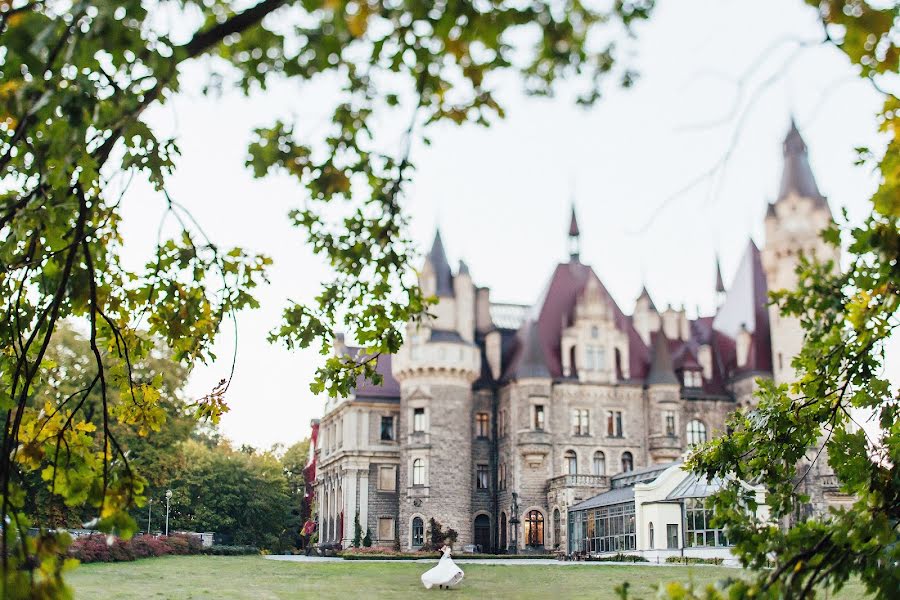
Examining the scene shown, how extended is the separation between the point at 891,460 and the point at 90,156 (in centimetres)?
511

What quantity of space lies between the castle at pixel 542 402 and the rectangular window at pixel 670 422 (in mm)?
50

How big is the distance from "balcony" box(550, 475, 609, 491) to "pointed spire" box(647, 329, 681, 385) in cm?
541

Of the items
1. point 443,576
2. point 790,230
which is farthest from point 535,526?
point 443,576

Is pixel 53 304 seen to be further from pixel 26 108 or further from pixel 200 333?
pixel 200 333

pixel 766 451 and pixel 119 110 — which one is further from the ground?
pixel 119 110

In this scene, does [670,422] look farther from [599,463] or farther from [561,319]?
[561,319]

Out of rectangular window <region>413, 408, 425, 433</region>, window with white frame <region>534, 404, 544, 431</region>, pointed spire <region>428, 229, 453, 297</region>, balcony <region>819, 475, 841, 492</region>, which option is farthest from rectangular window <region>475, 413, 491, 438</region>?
balcony <region>819, 475, 841, 492</region>

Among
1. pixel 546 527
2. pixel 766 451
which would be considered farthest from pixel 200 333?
pixel 546 527

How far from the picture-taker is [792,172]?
150ft

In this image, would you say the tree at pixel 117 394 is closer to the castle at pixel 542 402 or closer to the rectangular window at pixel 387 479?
the castle at pixel 542 402

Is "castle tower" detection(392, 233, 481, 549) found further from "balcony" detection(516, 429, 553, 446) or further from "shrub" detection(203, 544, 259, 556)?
"shrub" detection(203, 544, 259, 556)

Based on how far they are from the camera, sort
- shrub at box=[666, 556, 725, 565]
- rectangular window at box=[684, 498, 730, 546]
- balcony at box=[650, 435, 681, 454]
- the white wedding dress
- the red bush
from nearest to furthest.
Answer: the white wedding dress, the red bush, shrub at box=[666, 556, 725, 565], rectangular window at box=[684, 498, 730, 546], balcony at box=[650, 435, 681, 454]

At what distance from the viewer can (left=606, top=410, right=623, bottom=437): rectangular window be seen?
4647 centimetres

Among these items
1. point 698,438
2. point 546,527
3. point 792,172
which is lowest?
point 546,527
